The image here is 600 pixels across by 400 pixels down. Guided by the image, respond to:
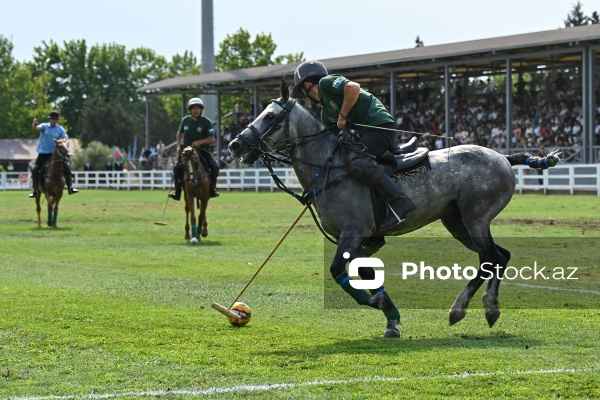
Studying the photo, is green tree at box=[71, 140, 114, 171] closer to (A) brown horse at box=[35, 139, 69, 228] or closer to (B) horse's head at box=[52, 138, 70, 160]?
(A) brown horse at box=[35, 139, 69, 228]

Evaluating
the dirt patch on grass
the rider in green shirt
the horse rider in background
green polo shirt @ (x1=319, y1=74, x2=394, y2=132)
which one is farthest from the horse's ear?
the dirt patch on grass

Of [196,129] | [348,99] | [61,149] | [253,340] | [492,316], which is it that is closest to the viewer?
[253,340]

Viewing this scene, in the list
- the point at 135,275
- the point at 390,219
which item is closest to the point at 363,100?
the point at 390,219

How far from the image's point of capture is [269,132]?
10672mm

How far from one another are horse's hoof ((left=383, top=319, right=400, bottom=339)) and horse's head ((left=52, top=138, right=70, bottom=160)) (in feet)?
62.1

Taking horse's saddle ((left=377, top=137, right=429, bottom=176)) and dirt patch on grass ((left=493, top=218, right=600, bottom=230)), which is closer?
horse's saddle ((left=377, top=137, right=429, bottom=176))

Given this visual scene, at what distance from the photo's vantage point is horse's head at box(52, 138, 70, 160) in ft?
90.1

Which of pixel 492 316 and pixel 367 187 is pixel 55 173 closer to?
Result: pixel 367 187

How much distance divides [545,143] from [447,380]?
142 feet

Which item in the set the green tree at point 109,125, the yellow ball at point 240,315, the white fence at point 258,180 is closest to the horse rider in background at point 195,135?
the white fence at point 258,180

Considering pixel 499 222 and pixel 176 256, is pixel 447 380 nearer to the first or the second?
pixel 176 256

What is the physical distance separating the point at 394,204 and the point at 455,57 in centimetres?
4492

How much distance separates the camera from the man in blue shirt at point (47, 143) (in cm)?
2741

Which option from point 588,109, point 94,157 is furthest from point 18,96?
point 588,109
